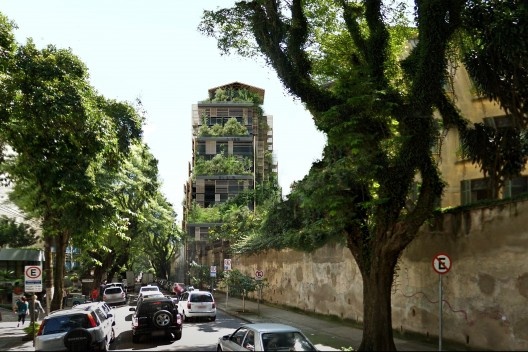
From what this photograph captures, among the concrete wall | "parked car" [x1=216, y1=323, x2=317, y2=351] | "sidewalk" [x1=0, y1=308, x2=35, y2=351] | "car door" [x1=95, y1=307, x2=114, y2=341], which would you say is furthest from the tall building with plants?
"parked car" [x1=216, y1=323, x2=317, y2=351]

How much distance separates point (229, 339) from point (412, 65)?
31.3ft

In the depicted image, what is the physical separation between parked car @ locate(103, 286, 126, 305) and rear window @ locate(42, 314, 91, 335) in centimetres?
2792

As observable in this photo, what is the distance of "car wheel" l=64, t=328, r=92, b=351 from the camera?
46.0ft

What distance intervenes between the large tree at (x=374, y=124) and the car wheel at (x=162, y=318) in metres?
6.22

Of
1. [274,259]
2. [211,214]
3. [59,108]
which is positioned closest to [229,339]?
[59,108]

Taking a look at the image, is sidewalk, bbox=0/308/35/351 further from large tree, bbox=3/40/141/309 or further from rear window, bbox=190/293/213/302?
rear window, bbox=190/293/213/302

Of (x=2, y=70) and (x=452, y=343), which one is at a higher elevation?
(x=2, y=70)

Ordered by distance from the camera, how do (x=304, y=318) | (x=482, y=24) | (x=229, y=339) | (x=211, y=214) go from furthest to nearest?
(x=211, y=214)
(x=304, y=318)
(x=482, y=24)
(x=229, y=339)

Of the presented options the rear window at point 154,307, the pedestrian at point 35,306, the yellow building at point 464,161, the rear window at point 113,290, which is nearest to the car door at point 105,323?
the rear window at point 154,307

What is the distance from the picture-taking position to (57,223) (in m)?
24.3

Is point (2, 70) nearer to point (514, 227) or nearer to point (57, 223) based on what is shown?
point (57, 223)

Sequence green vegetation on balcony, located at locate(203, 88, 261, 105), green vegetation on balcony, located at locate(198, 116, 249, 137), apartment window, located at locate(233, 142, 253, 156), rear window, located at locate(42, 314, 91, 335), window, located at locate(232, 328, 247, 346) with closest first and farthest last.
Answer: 1. window, located at locate(232, 328, 247, 346)
2. rear window, located at locate(42, 314, 91, 335)
3. green vegetation on balcony, located at locate(198, 116, 249, 137)
4. apartment window, located at locate(233, 142, 253, 156)
5. green vegetation on balcony, located at locate(203, 88, 261, 105)

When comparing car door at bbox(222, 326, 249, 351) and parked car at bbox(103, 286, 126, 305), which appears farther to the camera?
parked car at bbox(103, 286, 126, 305)

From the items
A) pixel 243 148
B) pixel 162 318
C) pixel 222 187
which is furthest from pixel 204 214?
pixel 162 318
